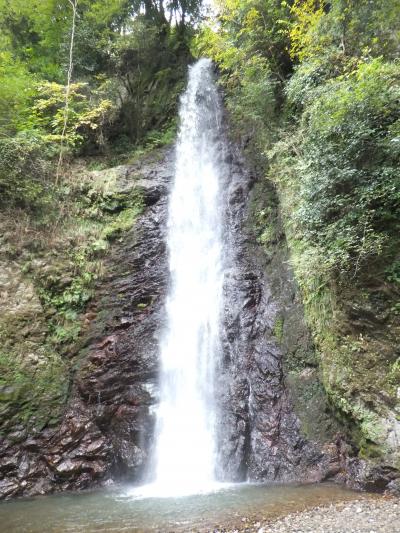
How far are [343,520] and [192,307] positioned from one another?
21.4 ft

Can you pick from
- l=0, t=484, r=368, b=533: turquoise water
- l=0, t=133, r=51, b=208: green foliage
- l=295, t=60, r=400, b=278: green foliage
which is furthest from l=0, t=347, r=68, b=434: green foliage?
l=295, t=60, r=400, b=278: green foliage

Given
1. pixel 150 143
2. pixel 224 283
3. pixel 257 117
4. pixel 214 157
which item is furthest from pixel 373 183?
pixel 150 143

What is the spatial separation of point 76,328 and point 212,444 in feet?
14.7

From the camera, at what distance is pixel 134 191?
12.8 metres

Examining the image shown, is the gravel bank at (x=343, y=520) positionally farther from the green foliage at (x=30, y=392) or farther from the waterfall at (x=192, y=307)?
the green foliage at (x=30, y=392)

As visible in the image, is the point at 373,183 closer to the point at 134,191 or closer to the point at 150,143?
the point at 134,191

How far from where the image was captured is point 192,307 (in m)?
10.9

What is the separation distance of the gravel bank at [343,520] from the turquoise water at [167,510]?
0.81 ft

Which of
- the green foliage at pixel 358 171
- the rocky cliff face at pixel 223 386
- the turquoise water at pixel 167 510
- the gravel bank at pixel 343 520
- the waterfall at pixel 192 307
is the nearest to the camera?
the gravel bank at pixel 343 520

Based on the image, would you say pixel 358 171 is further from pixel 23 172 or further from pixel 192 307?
pixel 23 172

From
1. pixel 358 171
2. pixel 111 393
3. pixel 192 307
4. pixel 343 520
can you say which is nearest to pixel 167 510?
pixel 343 520

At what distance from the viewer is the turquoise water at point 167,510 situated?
17.8ft

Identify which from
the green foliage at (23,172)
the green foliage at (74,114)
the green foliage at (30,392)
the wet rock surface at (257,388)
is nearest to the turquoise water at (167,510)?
the wet rock surface at (257,388)

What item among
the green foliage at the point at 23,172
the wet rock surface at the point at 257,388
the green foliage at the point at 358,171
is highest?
the green foliage at the point at 23,172
